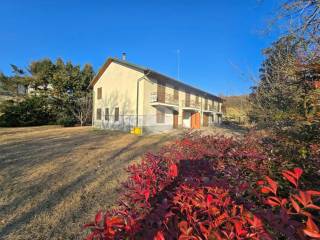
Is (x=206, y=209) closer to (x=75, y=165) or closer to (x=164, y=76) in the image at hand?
(x=75, y=165)

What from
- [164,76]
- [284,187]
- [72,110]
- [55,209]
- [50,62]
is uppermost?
[50,62]

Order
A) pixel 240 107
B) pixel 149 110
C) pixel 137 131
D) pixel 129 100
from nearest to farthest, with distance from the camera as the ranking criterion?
pixel 240 107 < pixel 137 131 < pixel 149 110 < pixel 129 100

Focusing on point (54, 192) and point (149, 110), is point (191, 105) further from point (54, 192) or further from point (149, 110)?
point (54, 192)

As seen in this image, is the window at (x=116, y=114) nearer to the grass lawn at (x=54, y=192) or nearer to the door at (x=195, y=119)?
the door at (x=195, y=119)

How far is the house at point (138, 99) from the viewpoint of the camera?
17.6m

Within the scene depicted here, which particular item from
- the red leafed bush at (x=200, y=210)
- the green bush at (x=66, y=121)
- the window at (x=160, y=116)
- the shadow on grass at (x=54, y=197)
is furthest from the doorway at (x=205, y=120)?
the red leafed bush at (x=200, y=210)

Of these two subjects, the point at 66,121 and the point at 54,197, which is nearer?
the point at 54,197

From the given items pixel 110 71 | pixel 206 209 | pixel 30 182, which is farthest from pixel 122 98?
pixel 206 209

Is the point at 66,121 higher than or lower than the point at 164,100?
lower

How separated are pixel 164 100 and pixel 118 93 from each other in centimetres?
475

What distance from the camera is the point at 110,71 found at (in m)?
20.5

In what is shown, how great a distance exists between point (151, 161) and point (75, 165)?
508 cm

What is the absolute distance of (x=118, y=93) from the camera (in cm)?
1955

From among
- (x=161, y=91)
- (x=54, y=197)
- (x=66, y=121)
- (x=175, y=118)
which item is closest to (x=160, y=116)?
(x=161, y=91)
